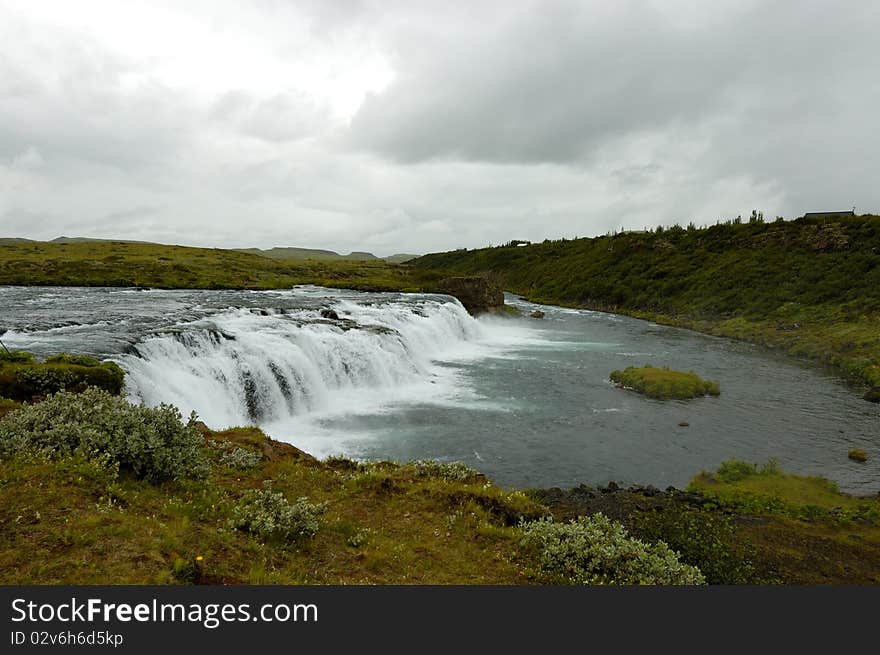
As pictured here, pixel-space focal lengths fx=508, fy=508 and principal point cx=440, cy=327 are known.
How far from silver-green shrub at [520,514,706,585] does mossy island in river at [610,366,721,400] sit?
73.7 feet

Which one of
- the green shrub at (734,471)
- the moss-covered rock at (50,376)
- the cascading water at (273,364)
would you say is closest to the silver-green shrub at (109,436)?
the moss-covered rock at (50,376)

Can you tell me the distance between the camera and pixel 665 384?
31.2 meters

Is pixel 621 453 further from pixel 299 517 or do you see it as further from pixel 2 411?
pixel 2 411

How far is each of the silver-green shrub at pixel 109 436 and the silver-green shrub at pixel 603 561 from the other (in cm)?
727

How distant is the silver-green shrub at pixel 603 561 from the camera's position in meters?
8.59

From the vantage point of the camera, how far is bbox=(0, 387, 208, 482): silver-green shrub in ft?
31.5

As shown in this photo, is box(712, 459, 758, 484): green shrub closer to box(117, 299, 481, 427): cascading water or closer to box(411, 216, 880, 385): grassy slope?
box(117, 299, 481, 427): cascading water

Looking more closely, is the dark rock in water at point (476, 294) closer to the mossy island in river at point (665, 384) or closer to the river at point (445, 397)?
the river at point (445, 397)

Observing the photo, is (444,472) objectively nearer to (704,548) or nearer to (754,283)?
(704,548)

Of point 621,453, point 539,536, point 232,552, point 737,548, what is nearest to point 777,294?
point 621,453

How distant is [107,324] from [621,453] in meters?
28.5

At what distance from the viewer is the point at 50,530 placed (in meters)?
7.33

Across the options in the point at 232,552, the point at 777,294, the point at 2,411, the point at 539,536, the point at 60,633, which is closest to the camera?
the point at 60,633

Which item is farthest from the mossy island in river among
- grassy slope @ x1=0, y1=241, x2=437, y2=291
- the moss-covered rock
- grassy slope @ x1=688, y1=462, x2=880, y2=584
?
grassy slope @ x1=0, y1=241, x2=437, y2=291
